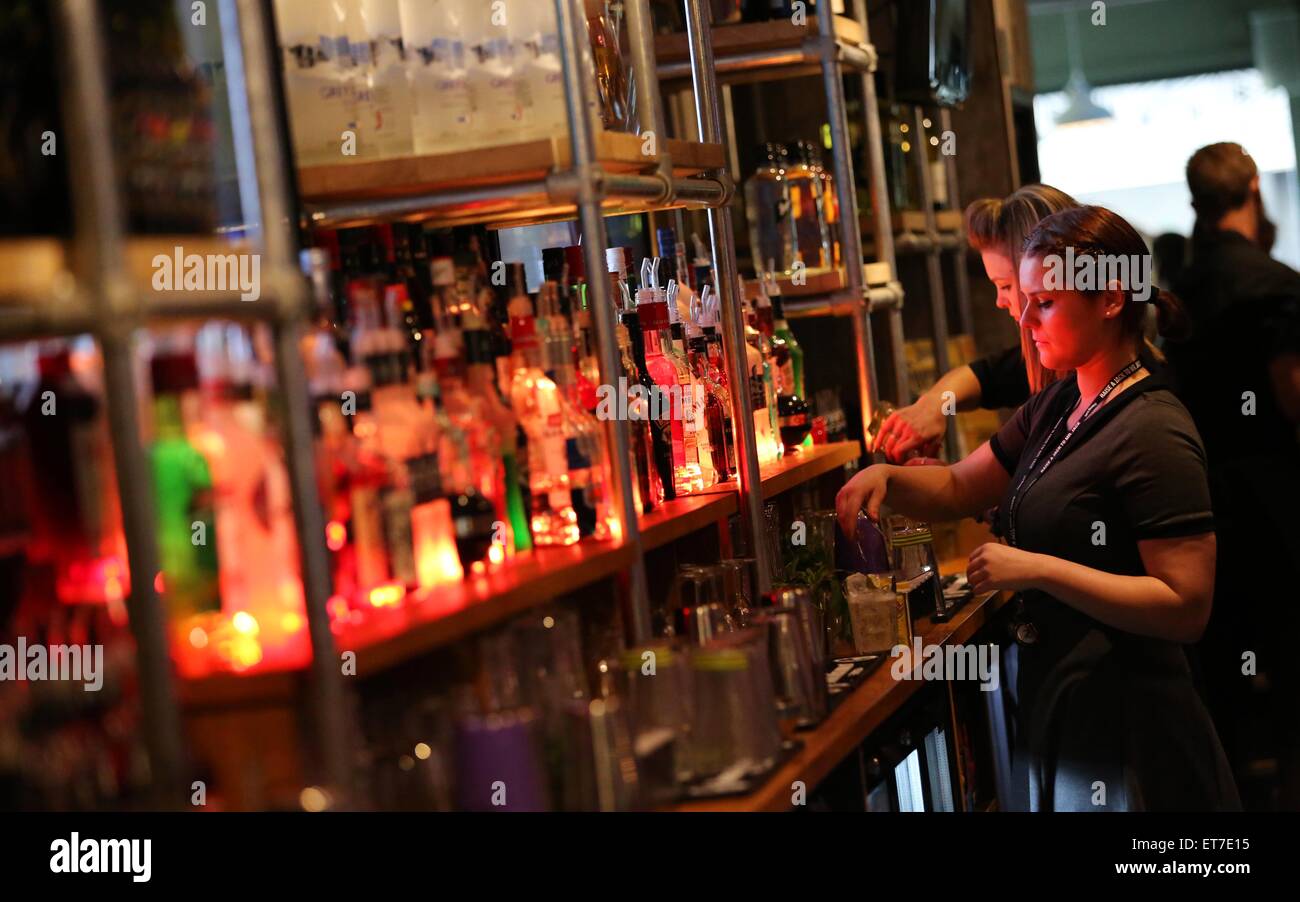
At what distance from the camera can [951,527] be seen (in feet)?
13.0

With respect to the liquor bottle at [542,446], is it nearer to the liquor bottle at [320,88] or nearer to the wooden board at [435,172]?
the wooden board at [435,172]

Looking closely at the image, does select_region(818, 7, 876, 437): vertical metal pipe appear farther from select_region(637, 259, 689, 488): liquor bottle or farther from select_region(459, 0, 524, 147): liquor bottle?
select_region(459, 0, 524, 147): liquor bottle

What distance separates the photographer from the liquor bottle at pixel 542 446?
2.04m

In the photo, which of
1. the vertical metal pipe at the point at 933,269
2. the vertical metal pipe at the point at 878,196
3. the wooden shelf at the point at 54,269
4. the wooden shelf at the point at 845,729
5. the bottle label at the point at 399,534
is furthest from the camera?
the vertical metal pipe at the point at 933,269

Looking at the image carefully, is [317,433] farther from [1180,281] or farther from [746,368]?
[1180,281]

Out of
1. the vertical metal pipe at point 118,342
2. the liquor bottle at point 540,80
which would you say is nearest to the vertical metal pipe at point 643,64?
the liquor bottle at point 540,80

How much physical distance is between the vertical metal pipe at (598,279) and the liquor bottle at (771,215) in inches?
64.0

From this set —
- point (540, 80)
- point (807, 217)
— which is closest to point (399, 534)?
point (540, 80)

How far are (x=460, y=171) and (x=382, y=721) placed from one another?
68 cm

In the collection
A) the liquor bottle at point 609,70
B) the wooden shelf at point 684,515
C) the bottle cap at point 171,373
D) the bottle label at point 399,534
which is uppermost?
the liquor bottle at point 609,70

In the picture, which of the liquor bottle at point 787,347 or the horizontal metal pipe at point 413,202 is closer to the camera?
the horizontal metal pipe at point 413,202

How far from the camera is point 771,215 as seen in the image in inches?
145

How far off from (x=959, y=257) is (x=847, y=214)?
1.43 meters
